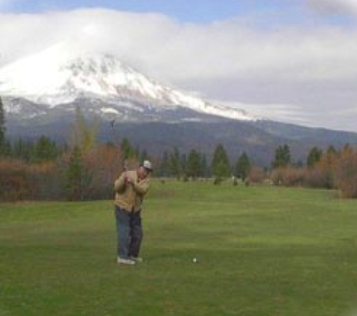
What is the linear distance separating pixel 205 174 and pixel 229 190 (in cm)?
7338

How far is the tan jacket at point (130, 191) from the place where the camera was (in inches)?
906

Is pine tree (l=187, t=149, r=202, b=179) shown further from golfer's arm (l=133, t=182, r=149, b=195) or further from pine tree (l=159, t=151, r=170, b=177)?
golfer's arm (l=133, t=182, r=149, b=195)

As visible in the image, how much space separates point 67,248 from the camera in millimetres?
28297

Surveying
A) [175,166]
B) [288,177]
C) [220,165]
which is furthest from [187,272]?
[175,166]

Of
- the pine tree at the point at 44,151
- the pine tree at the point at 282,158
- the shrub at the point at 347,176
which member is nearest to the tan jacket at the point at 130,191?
the shrub at the point at 347,176

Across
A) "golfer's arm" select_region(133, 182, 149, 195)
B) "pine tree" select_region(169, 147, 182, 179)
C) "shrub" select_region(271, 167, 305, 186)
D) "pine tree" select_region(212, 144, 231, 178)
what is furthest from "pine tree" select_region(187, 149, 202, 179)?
"golfer's arm" select_region(133, 182, 149, 195)

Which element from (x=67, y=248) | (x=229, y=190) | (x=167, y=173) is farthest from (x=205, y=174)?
(x=67, y=248)

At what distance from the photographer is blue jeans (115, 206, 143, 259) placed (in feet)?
75.5

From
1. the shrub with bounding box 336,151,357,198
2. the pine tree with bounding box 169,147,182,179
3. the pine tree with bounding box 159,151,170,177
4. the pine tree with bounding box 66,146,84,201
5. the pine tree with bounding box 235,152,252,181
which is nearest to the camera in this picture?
the pine tree with bounding box 66,146,84,201

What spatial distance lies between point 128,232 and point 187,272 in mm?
2741

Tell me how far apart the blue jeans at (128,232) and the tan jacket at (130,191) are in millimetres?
180

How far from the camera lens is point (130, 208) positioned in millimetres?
23219

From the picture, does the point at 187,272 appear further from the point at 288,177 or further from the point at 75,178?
the point at 288,177

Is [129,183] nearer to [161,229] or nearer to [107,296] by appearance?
[107,296]
